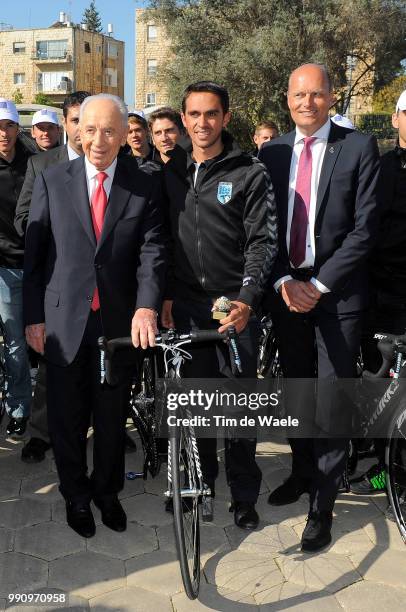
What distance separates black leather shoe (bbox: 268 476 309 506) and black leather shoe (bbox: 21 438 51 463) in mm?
1649

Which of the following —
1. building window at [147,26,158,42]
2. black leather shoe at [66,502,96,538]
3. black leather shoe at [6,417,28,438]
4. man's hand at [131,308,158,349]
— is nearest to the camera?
man's hand at [131,308,158,349]

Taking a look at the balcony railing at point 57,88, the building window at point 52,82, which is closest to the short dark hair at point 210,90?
the balcony railing at point 57,88

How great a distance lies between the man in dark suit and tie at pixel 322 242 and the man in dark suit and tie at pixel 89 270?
29.0 inches

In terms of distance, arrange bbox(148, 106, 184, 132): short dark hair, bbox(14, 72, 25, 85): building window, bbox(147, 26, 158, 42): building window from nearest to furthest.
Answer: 1. bbox(148, 106, 184, 132): short dark hair
2. bbox(147, 26, 158, 42): building window
3. bbox(14, 72, 25, 85): building window

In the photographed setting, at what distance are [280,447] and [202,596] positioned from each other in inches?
74.9

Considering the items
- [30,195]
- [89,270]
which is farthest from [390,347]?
[30,195]

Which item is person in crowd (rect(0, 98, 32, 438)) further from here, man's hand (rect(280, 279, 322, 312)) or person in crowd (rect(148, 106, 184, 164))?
man's hand (rect(280, 279, 322, 312))

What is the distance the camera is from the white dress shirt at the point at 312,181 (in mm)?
3436

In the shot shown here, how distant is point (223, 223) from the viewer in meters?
3.43

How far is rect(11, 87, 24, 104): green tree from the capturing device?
211 feet

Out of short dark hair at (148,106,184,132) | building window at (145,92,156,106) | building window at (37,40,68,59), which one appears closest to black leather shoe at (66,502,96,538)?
short dark hair at (148,106,184,132)

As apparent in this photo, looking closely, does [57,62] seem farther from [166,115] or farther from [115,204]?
[115,204]

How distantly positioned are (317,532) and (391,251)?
1628 millimetres

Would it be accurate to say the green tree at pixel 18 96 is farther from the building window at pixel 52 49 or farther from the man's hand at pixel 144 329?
the man's hand at pixel 144 329
